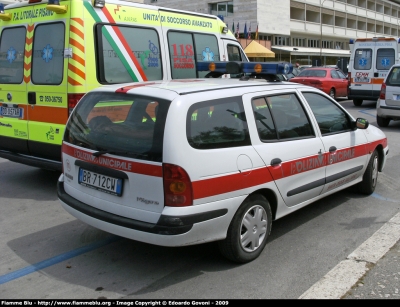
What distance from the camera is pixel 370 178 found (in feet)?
20.8

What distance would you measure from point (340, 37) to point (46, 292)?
68.6m

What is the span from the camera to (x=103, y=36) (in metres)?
6.45

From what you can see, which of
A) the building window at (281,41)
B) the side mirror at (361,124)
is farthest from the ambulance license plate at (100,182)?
the building window at (281,41)

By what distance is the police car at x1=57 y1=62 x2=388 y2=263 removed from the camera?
3.78m

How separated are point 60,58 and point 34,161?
1416 millimetres

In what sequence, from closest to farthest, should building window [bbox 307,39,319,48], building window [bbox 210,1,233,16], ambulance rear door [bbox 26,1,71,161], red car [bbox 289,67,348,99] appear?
ambulance rear door [bbox 26,1,71,161] → red car [bbox 289,67,348,99] → building window [bbox 210,1,233,16] → building window [bbox 307,39,319,48]

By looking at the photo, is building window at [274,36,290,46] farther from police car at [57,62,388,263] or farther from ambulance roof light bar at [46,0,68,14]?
police car at [57,62,388,263]

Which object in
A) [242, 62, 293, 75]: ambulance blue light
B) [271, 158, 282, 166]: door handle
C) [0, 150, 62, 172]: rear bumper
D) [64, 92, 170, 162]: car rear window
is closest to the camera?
[64, 92, 170, 162]: car rear window

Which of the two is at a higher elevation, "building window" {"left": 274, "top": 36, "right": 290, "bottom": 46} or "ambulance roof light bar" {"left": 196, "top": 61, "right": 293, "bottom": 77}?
"building window" {"left": 274, "top": 36, "right": 290, "bottom": 46}

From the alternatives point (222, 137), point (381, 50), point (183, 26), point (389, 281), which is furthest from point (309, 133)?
point (381, 50)

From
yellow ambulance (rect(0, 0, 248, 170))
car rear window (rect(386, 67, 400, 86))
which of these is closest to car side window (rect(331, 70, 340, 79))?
car rear window (rect(386, 67, 400, 86))

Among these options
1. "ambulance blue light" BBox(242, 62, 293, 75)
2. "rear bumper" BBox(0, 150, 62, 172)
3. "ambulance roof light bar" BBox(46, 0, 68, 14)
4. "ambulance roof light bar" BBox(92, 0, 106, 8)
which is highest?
"ambulance roof light bar" BBox(92, 0, 106, 8)

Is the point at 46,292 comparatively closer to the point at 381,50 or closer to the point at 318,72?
the point at 381,50

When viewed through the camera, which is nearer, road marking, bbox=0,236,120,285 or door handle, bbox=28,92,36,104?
road marking, bbox=0,236,120,285
